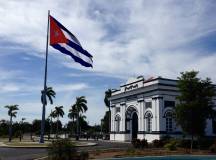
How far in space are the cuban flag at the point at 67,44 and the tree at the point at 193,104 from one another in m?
11.7

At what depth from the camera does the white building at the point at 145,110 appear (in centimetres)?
5850

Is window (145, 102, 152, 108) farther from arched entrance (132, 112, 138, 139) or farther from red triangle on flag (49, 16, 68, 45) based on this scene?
red triangle on flag (49, 16, 68, 45)

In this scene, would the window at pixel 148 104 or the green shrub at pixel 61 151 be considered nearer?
the green shrub at pixel 61 151

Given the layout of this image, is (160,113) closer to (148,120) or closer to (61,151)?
(148,120)

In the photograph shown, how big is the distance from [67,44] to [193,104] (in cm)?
1527

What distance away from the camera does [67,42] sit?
127 ft

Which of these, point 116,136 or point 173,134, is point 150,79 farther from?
point 116,136

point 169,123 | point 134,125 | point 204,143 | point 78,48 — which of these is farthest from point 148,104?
point 78,48

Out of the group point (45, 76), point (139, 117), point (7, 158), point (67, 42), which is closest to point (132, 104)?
point (139, 117)

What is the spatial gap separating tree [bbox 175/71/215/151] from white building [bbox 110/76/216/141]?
43.2 ft

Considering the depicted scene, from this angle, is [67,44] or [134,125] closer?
[67,44]

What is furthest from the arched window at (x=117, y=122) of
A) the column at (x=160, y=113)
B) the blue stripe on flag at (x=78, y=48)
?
the blue stripe on flag at (x=78, y=48)

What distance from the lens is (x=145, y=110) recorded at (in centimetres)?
6241

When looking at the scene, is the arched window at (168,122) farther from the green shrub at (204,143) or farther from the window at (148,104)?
the green shrub at (204,143)
